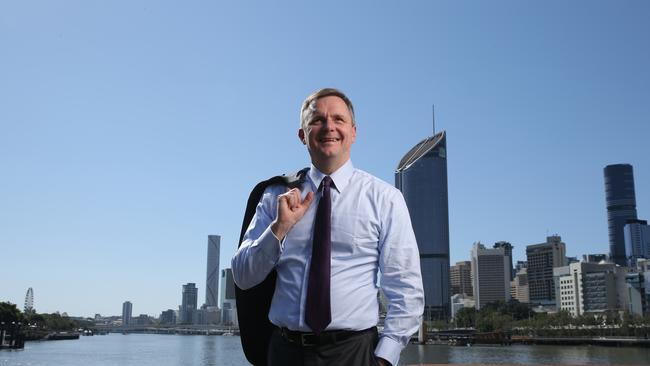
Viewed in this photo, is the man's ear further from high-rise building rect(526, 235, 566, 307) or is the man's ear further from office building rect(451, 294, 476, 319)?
high-rise building rect(526, 235, 566, 307)

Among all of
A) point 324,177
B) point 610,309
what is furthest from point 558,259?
point 324,177

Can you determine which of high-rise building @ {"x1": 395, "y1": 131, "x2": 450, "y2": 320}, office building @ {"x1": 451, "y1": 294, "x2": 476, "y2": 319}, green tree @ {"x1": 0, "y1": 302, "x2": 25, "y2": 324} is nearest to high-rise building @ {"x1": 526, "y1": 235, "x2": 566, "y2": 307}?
office building @ {"x1": 451, "y1": 294, "x2": 476, "y2": 319}

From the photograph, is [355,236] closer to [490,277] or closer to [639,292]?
[639,292]

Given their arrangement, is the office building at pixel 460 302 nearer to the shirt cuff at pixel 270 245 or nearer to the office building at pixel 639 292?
the office building at pixel 639 292

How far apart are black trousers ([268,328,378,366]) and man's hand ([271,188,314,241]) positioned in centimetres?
42

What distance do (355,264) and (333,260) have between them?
9cm

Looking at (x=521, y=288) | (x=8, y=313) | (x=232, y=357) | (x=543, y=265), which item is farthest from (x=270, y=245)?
(x=521, y=288)

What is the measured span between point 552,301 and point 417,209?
146 ft

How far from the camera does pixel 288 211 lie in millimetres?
2244

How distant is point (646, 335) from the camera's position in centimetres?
8369

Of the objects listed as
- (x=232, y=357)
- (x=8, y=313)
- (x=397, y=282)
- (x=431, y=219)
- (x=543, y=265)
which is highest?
(x=431, y=219)

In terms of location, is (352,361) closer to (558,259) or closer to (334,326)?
(334,326)

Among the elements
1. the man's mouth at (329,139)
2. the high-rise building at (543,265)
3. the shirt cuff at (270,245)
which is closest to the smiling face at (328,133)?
the man's mouth at (329,139)

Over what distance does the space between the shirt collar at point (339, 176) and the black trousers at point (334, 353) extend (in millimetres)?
579
